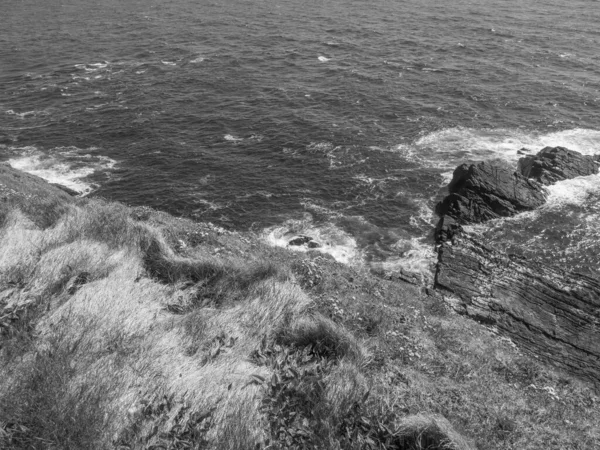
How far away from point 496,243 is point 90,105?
1988 inches

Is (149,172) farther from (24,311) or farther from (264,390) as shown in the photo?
(264,390)

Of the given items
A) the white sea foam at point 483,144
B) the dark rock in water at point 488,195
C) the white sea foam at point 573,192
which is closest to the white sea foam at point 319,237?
the dark rock in water at point 488,195

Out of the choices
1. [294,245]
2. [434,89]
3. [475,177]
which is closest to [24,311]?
[294,245]

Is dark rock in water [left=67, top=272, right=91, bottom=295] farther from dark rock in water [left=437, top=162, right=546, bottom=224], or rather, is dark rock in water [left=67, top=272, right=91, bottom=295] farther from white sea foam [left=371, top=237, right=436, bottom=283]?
dark rock in water [left=437, top=162, right=546, bottom=224]

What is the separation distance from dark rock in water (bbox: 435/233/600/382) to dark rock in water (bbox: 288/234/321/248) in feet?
31.8

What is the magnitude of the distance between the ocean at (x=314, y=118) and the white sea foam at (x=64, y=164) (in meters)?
0.25

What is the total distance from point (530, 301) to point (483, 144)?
85.2 ft

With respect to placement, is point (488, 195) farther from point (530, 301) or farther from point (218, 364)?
point (218, 364)

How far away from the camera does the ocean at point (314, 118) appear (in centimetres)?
4072

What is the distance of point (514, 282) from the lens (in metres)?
31.6

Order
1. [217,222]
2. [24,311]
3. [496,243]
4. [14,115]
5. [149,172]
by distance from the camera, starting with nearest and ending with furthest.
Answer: [24,311], [496,243], [217,222], [149,172], [14,115]

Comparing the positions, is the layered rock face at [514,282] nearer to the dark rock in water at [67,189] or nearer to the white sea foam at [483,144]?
the white sea foam at [483,144]

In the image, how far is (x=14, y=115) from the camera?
5644 centimetres

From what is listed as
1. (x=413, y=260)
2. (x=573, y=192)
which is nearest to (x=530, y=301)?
(x=413, y=260)
